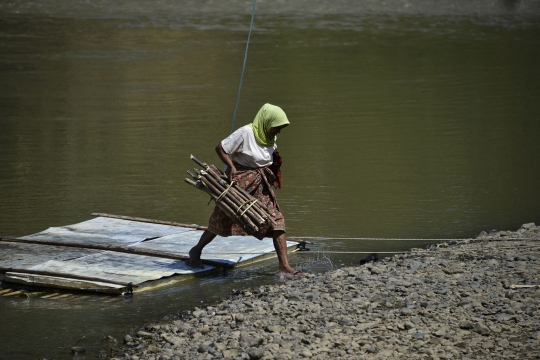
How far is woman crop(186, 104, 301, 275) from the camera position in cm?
682

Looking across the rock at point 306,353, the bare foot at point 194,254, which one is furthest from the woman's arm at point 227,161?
the rock at point 306,353

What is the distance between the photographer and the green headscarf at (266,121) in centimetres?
675

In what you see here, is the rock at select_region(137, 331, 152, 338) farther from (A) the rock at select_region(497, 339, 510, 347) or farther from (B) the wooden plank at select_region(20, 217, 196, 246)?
(A) the rock at select_region(497, 339, 510, 347)

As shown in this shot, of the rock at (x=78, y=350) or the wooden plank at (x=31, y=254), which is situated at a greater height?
the wooden plank at (x=31, y=254)

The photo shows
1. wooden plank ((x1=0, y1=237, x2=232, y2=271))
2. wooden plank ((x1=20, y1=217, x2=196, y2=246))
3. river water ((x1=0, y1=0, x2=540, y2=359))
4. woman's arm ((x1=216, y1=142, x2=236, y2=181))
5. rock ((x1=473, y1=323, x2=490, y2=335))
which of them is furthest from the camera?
river water ((x1=0, y1=0, x2=540, y2=359))

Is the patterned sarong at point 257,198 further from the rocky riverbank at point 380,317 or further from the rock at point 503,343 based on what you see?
the rock at point 503,343

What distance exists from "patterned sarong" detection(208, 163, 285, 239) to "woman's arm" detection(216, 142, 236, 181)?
0.05m

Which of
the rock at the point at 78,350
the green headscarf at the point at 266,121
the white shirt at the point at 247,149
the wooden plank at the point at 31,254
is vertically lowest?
Answer: the rock at the point at 78,350

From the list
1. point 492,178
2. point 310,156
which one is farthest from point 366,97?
point 492,178

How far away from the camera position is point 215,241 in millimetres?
8102

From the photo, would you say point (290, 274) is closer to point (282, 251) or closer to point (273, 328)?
point (282, 251)

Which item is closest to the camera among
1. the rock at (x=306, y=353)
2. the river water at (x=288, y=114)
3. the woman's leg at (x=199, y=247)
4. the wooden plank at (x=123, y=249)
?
the rock at (x=306, y=353)

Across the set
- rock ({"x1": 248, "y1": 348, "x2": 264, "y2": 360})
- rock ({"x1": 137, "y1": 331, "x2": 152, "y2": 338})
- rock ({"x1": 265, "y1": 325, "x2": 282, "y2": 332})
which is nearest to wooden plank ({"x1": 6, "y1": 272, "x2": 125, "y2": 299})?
rock ({"x1": 137, "y1": 331, "x2": 152, "y2": 338})

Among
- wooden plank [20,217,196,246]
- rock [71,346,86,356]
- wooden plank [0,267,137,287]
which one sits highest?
wooden plank [20,217,196,246]
